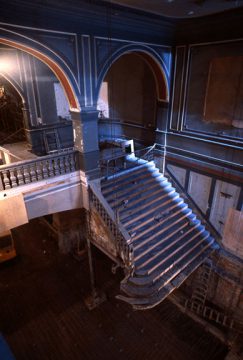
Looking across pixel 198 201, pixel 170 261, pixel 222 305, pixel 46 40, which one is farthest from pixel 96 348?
pixel 46 40

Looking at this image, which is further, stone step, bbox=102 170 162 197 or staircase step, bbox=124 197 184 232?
stone step, bbox=102 170 162 197

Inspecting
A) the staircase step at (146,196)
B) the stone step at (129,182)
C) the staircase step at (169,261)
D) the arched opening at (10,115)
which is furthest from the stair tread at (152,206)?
the arched opening at (10,115)

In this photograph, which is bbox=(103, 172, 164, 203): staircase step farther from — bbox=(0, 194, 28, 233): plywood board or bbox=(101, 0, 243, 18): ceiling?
bbox=(101, 0, 243, 18): ceiling

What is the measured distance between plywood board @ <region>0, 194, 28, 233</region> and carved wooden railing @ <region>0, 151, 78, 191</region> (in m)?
0.32

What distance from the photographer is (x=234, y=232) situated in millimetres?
7629

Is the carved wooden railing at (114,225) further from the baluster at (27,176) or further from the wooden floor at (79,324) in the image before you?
the wooden floor at (79,324)

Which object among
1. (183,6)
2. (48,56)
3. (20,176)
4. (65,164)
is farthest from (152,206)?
(183,6)

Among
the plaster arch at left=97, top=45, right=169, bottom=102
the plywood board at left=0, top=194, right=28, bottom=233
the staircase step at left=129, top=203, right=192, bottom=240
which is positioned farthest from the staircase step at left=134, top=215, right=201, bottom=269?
the plaster arch at left=97, top=45, right=169, bottom=102

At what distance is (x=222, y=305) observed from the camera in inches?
314

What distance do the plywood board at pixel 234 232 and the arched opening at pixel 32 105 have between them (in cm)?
749

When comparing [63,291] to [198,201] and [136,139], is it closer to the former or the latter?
[198,201]

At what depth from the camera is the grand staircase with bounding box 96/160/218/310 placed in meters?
6.29

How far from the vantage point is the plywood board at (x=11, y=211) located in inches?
234

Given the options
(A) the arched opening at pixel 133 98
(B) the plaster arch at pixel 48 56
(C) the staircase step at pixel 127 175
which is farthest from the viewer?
(A) the arched opening at pixel 133 98
